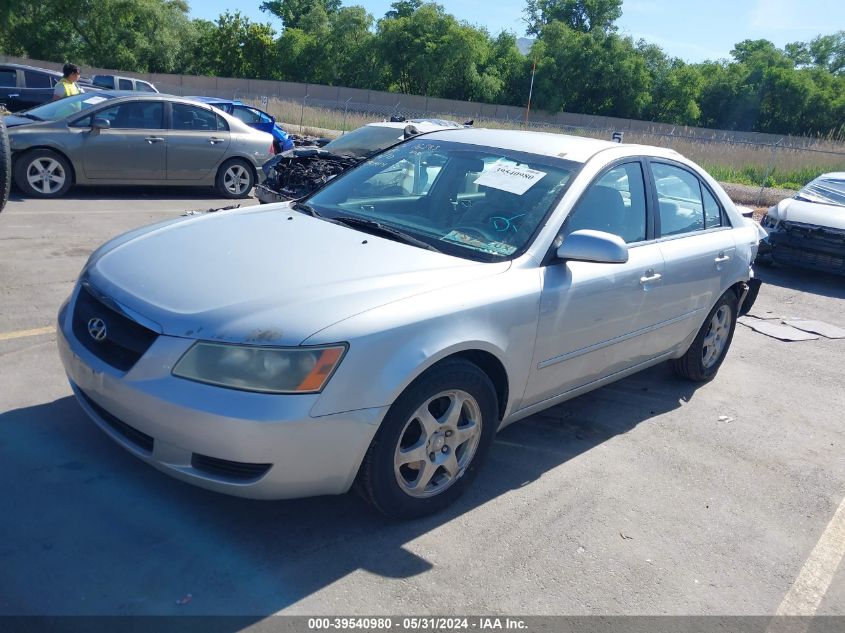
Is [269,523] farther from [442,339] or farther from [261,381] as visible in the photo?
[442,339]

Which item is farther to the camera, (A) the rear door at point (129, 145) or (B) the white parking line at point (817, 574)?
(A) the rear door at point (129, 145)

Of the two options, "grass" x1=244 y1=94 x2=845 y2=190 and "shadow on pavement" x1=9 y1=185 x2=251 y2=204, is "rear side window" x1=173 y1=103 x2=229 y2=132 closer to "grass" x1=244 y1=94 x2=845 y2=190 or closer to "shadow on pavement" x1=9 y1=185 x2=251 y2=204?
"shadow on pavement" x1=9 y1=185 x2=251 y2=204

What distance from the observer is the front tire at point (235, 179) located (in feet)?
37.3

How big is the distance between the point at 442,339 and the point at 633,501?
1.50m

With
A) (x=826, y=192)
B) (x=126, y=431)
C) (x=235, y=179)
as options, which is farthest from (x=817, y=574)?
(x=235, y=179)

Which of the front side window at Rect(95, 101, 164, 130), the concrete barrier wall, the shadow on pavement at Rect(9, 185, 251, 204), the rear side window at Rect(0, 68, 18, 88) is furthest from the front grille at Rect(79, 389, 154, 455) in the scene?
the concrete barrier wall

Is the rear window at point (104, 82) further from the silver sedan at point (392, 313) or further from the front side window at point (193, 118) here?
the silver sedan at point (392, 313)

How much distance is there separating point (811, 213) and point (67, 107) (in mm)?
10349

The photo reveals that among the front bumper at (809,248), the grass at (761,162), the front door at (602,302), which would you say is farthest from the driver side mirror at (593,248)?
the grass at (761,162)

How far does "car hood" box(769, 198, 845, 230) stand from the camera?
32.8 ft

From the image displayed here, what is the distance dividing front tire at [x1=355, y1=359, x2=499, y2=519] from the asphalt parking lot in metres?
0.15

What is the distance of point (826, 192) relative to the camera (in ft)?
36.8

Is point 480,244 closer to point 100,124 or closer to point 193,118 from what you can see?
point 100,124

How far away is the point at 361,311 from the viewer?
299 centimetres
